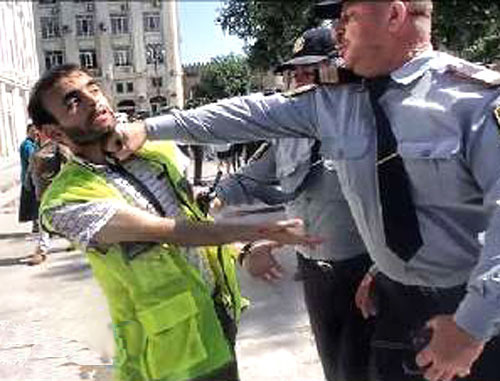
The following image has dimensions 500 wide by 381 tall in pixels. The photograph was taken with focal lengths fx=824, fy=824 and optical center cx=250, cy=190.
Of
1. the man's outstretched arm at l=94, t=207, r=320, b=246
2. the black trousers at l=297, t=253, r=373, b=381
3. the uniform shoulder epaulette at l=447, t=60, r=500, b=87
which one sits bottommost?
the black trousers at l=297, t=253, r=373, b=381

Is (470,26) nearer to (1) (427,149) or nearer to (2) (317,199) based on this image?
(2) (317,199)

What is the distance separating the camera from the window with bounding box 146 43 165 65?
73000mm

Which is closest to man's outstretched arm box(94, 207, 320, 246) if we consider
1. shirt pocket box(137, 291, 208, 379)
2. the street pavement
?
shirt pocket box(137, 291, 208, 379)

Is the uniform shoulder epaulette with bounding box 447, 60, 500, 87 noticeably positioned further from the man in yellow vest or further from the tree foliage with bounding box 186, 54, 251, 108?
the tree foliage with bounding box 186, 54, 251, 108

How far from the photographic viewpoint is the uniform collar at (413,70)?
6.12 feet

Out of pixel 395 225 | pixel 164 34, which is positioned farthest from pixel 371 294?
pixel 164 34

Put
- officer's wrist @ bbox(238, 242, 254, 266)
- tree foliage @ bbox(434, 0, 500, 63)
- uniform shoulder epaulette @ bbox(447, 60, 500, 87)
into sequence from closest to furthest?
uniform shoulder epaulette @ bbox(447, 60, 500, 87), officer's wrist @ bbox(238, 242, 254, 266), tree foliage @ bbox(434, 0, 500, 63)

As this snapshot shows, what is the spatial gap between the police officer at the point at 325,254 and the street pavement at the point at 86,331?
1128mm

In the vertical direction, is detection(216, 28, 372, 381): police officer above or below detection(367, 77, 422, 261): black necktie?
below

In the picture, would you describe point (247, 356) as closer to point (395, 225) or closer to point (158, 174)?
point (158, 174)

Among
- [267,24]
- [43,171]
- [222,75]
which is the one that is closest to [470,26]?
[267,24]

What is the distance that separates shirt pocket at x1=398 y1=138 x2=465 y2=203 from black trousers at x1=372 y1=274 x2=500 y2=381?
28 centimetres

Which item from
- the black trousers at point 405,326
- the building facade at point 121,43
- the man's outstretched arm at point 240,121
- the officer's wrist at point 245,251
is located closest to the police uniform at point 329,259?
the officer's wrist at point 245,251

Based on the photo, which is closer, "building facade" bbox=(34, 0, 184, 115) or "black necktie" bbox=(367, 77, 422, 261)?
"black necktie" bbox=(367, 77, 422, 261)
